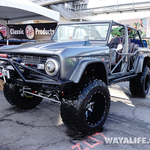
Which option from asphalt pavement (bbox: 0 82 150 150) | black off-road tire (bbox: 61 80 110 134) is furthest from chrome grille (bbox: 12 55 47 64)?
asphalt pavement (bbox: 0 82 150 150)

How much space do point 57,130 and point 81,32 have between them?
2.01 meters

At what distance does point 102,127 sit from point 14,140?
1.33 meters

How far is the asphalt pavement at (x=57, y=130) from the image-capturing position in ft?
7.10

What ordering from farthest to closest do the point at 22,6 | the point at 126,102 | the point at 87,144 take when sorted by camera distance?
the point at 22,6 → the point at 126,102 → the point at 87,144

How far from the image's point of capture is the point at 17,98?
313cm

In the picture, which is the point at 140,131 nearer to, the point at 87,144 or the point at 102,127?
the point at 102,127

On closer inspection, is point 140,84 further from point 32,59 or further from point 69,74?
point 32,59

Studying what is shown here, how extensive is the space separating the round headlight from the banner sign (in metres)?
4.09

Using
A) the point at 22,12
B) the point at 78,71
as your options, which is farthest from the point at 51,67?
the point at 22,12

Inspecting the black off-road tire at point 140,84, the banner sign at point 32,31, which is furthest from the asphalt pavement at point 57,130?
the banner sign at point 32,31

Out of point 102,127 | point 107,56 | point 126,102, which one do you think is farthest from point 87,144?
point 126,102

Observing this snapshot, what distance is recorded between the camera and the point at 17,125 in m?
2.69

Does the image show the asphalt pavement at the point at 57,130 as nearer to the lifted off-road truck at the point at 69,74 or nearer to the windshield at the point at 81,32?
the lifted off-road truck at the point at 69,74

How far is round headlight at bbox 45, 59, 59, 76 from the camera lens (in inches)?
81.7
